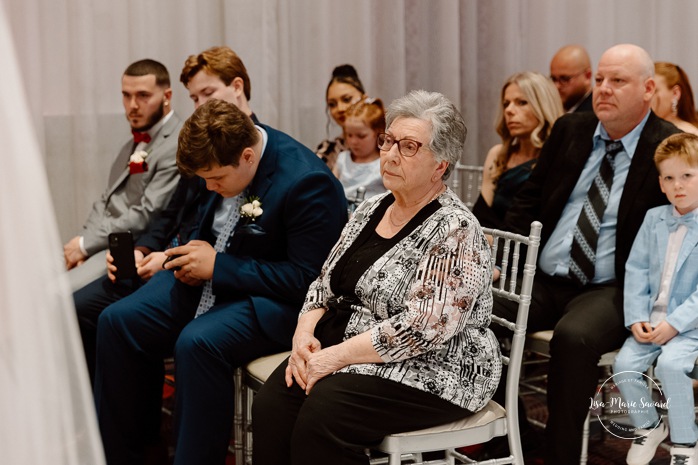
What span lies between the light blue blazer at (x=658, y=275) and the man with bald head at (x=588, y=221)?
0.08 metres

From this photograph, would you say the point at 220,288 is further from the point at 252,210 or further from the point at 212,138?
the point at 212,138

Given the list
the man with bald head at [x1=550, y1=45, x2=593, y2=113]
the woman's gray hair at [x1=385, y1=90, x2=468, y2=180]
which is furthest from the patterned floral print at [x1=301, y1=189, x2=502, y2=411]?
the man with bald head at [x1=550, y1=45, x2=593, y2=113]

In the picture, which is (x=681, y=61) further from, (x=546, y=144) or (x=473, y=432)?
(x=473, y=432)

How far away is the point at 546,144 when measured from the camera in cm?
373

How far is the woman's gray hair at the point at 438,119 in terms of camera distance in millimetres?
2705

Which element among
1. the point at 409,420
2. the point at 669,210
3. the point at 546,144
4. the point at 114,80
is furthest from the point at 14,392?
the point at 114,80

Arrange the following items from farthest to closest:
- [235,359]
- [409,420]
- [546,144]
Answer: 1. [546,144]
2. [235,359]
3. [409,420]

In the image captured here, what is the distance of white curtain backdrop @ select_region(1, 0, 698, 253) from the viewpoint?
489 centimetres

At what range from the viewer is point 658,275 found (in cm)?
319

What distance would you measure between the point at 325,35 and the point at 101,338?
272cm

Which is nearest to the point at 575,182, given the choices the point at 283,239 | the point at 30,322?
the point at 283,239

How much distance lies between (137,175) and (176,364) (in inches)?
56.5

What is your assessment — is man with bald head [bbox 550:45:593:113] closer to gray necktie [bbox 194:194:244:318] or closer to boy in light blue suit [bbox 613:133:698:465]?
boy in light blue suit [bbox 613:133:698:465]

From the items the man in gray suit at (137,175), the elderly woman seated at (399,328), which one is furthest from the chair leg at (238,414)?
the man in gray suit at (137,175)
